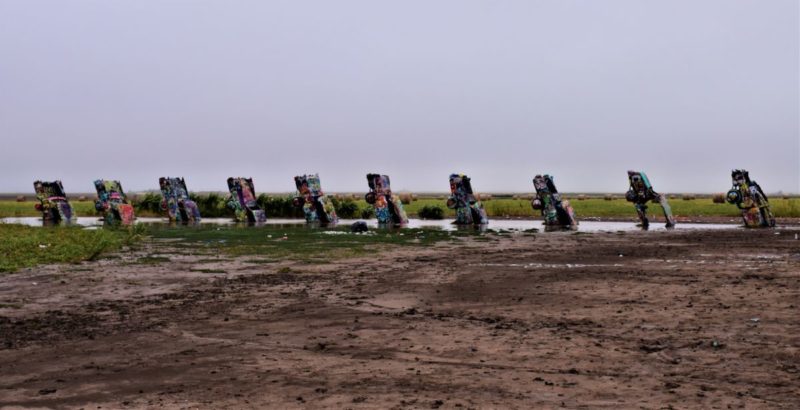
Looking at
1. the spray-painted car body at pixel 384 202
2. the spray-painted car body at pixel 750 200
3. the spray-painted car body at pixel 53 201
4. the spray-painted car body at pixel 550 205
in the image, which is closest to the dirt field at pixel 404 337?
the spray-painted car body at pixel 750 200

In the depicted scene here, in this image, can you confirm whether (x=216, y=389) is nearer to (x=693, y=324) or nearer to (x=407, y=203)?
(x=693, y=324)

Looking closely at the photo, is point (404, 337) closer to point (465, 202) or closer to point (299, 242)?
point (299, 242)

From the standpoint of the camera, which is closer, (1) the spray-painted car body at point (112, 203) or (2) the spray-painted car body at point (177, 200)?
(1) the spray-painted car body at point (112, 203)

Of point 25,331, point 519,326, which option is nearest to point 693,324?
point 519,326

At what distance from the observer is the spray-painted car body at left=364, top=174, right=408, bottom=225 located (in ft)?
133

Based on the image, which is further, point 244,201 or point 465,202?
point 244,201

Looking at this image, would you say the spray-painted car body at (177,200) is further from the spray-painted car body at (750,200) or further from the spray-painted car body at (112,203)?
the spray-painted car body at (750,200)

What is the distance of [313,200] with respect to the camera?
44.1 meters

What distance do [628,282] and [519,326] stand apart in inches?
206

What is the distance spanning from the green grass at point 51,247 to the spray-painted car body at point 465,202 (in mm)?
17651

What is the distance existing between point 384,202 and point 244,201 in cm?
981

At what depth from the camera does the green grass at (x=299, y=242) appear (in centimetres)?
2162

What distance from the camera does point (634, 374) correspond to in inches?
285

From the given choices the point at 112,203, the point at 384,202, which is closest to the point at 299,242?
the point at 384,202
